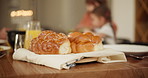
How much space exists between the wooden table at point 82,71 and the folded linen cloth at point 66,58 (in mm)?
20

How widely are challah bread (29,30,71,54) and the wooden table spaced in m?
0.09

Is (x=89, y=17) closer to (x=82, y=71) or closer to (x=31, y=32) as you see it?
(x=31, y=32)

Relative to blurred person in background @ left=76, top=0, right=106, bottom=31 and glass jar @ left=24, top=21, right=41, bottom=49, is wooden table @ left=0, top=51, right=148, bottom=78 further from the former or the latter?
blurred person in background @ left=76, top=0, right=106, bottom=31

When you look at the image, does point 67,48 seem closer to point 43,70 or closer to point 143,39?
point 43,70

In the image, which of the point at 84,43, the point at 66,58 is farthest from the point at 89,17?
the point at 66,58

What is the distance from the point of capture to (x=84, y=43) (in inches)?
37.5

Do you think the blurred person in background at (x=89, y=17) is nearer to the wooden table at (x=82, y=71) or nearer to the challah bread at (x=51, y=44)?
the challah bread at (x=51, y=44)

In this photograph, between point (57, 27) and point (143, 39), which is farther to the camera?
point (57, 27)

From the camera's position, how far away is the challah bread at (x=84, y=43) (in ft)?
3.11

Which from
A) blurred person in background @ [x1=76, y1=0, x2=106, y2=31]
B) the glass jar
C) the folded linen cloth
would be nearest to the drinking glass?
the glass jar

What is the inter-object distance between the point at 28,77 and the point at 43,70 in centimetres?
7

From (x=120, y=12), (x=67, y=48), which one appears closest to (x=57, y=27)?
(x=120, y=12)

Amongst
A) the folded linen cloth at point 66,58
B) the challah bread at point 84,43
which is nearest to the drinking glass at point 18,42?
the folded linen cloth at point 66,58

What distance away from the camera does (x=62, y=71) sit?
2.45 ft
